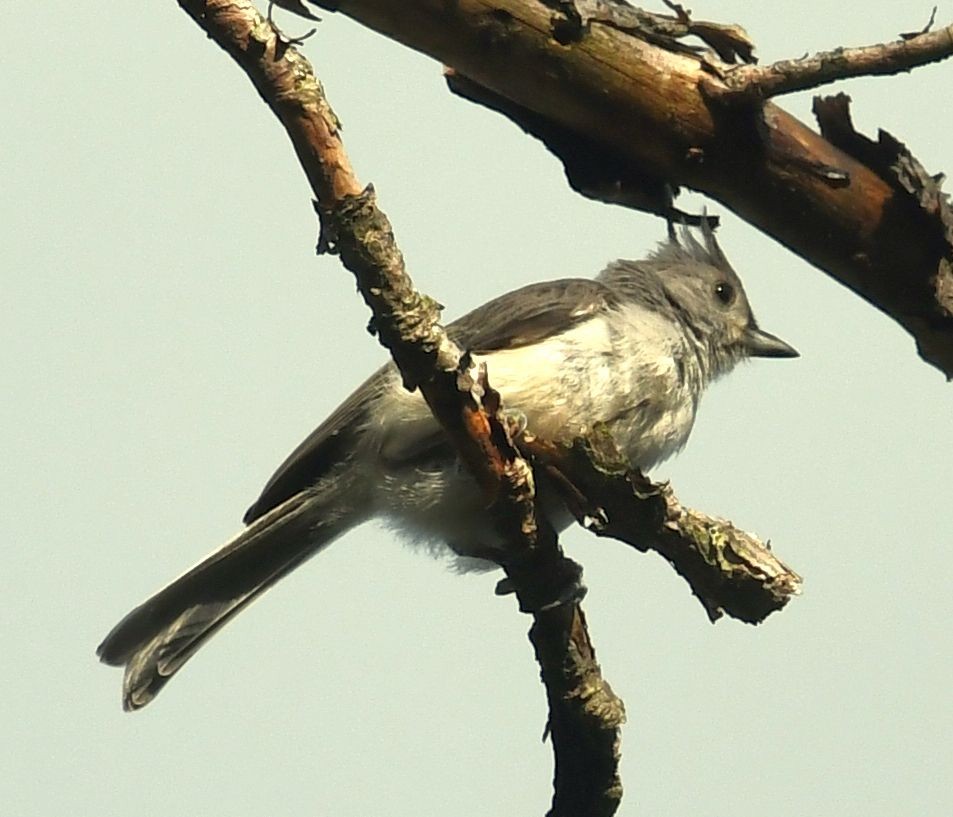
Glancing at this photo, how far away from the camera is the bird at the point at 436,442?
15.9 feet

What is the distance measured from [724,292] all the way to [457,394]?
10.2ft

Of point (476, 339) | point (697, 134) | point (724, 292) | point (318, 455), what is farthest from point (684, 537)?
point (724, 292)

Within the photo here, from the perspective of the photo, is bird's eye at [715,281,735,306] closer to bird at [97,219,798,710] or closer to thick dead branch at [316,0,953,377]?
bird at [97,219,798,710]

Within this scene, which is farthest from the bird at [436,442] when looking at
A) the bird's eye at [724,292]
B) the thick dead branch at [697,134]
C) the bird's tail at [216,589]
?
the thick dead branch at [697,134]

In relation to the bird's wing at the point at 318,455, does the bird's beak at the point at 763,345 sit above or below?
above

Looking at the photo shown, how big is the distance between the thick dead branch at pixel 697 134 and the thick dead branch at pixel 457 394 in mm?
476

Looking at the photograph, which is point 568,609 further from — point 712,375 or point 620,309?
point 712,375

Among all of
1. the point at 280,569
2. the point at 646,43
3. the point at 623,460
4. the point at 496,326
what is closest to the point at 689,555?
the point at 623,460

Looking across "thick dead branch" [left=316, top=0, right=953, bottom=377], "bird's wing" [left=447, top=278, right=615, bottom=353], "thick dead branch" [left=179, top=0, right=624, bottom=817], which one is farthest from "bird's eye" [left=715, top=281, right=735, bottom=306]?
"thick dead branch" [left=179, top=0, right=624, bottom=817]

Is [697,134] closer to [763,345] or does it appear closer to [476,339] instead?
[476,339]

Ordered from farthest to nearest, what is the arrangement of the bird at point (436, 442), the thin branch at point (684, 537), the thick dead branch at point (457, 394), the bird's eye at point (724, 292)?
the bird's eye at point (724, 292)
the bird at point (436, 442)
the thin branch at point (684, 537)
the thick dead branch at point (457, 394)

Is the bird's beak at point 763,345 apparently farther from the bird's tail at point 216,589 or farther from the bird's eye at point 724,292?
the bird's tail at point 216,589

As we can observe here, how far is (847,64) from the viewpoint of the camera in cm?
344

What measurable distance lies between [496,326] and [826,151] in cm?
181
